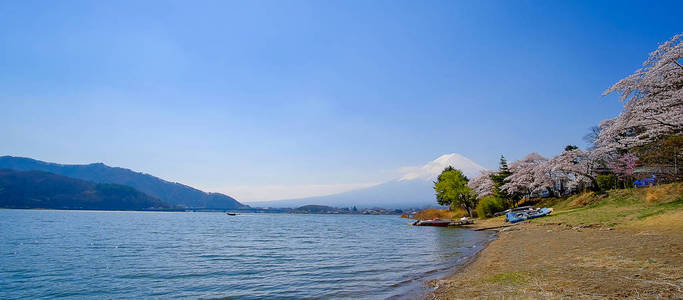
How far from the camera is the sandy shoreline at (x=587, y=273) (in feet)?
22.6

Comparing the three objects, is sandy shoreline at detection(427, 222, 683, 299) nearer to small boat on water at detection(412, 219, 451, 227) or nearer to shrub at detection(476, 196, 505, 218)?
small boat on water at detection(412, 219, 451, 227)

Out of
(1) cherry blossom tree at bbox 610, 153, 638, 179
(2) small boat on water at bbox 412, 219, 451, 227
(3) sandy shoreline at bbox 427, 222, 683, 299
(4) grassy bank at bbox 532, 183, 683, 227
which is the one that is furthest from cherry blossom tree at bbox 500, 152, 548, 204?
(3) sandy shoreline at bbox 427, 222, 683, 299

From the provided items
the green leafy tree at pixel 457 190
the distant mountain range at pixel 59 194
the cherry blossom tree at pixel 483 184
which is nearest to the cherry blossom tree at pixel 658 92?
the green leafy tree at pixel 457 190

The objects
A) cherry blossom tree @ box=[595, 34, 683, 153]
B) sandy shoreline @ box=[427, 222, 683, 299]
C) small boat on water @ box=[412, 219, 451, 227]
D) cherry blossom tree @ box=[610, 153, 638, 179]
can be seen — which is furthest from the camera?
small boat on water @ box=[412, 219, 451, 227]

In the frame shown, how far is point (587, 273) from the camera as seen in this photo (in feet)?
29.0

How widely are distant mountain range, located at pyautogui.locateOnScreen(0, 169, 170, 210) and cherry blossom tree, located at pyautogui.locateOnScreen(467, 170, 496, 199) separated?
616 feet

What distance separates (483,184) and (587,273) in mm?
55119

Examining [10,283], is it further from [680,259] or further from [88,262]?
[680,259]

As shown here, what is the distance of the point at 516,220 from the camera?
35406 mm

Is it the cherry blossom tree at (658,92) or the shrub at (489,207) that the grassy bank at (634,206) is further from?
the shrub at (489,207)

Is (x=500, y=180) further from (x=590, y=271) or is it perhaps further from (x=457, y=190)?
(x=590, y=271)

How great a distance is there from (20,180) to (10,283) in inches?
8719

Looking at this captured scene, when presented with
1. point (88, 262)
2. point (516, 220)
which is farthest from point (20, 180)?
point (516, 220)

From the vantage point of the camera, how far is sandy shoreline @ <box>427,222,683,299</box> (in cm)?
689
